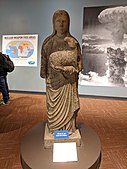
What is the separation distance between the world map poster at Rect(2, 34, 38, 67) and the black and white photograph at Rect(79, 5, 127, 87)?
1.55m

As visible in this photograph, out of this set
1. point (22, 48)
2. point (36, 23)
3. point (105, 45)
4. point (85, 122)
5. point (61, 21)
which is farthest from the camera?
point (22, 48)

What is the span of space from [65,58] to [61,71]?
15cm

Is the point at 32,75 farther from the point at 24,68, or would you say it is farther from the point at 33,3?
the point at 33,3

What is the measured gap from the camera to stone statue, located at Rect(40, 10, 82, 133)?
7.17 feet

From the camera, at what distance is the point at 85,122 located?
3.82 meters

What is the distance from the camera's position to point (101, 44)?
548cm

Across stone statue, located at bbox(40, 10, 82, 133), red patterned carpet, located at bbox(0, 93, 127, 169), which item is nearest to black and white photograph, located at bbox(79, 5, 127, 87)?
red patterned carpet, located at bbox(0, 93, 127, 169)

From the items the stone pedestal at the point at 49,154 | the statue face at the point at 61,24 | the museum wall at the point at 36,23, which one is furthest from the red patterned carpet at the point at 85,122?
the statue face at the point at 61,24

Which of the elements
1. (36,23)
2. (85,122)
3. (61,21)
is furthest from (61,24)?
(36,23)

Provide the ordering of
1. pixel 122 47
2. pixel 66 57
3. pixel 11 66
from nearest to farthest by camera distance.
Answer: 1. pixel 66 57
2. pixel 11 66
3. pixel 122 47

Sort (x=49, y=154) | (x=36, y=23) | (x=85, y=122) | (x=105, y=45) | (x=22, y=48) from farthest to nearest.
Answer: (x=22, y=48)
(x=36, y=23)
(x=105, y=45)
(x=85, y=122)
(x=49, y=154)

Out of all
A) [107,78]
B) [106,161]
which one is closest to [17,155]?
[106,161]

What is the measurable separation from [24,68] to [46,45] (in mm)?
4007

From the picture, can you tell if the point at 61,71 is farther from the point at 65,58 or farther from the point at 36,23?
the point at 36,23
